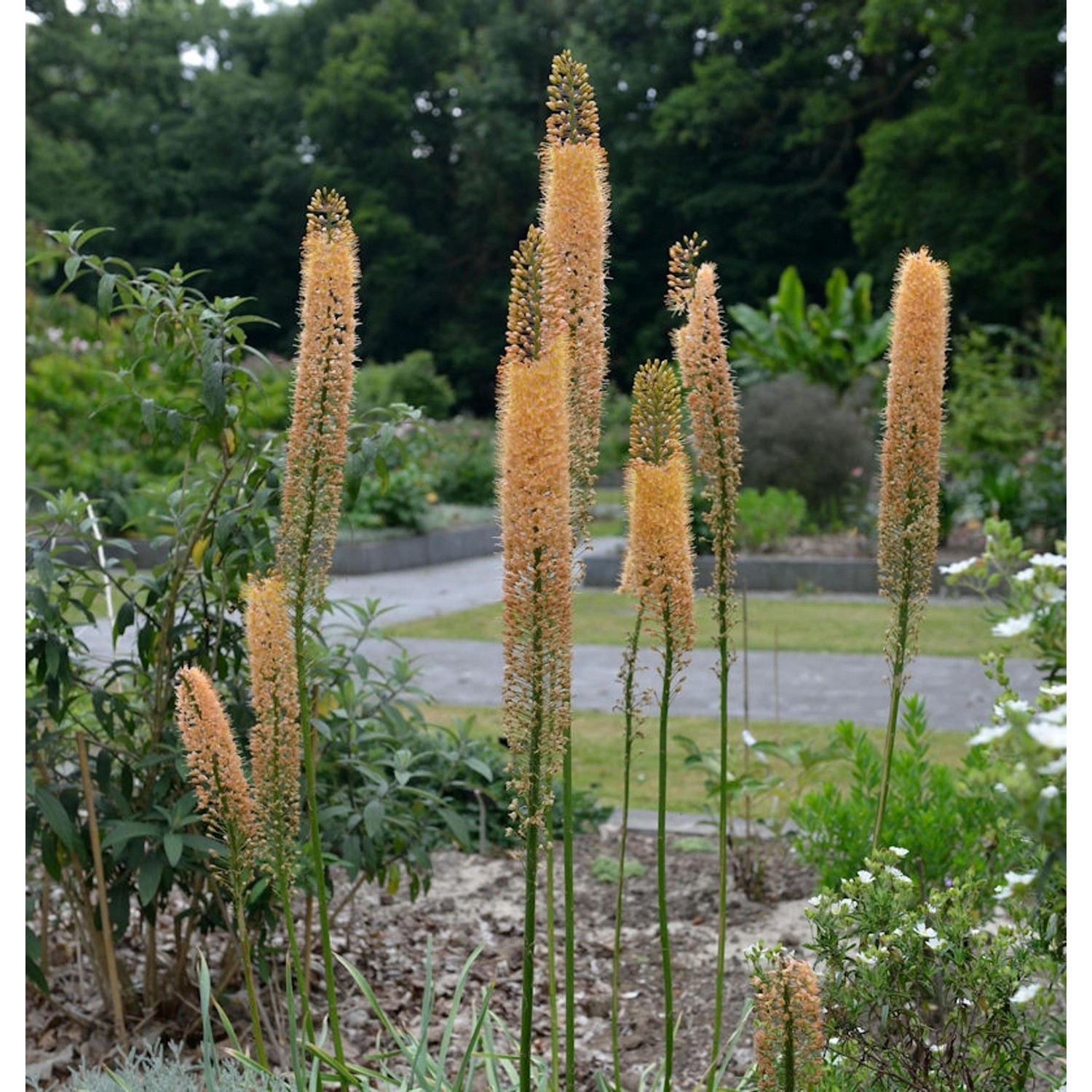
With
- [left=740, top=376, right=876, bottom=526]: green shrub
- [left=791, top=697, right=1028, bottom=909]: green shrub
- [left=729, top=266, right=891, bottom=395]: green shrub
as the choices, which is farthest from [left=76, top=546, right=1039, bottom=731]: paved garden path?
[left=729, top=266, right=891, bottom=395]: green shrub

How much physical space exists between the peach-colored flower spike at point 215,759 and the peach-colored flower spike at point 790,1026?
836 mm

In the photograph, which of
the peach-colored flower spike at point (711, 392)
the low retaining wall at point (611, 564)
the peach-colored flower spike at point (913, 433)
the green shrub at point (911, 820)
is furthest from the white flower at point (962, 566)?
the low retaining wall at point (611, 564)

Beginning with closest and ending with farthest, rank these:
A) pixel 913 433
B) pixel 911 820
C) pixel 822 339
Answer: pixel 913 433 < pixel 911 820 < pixel 822 339

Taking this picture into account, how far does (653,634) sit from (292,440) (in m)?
0.61

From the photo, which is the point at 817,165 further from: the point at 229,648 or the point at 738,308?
the point at 229,648

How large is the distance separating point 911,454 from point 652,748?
506 centimetres

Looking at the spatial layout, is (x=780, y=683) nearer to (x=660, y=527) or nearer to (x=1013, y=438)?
(x=660, y=527)

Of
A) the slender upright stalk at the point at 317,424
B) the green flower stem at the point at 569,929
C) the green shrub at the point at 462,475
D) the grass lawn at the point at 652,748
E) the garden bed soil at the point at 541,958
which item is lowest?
the garden bed soil at the point at 541,958

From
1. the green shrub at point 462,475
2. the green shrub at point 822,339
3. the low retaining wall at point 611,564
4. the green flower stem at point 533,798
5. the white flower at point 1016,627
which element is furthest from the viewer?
the green shrub at point 462,475

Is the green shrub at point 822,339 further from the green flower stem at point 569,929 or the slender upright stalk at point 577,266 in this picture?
the green flower stem at point 569,929

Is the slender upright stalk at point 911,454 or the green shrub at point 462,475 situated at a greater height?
the green shrub at point 462,475

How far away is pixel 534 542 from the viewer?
160cm

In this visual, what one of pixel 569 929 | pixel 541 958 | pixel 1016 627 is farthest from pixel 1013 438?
pixel 1016 627

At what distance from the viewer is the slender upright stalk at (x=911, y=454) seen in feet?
6.95
